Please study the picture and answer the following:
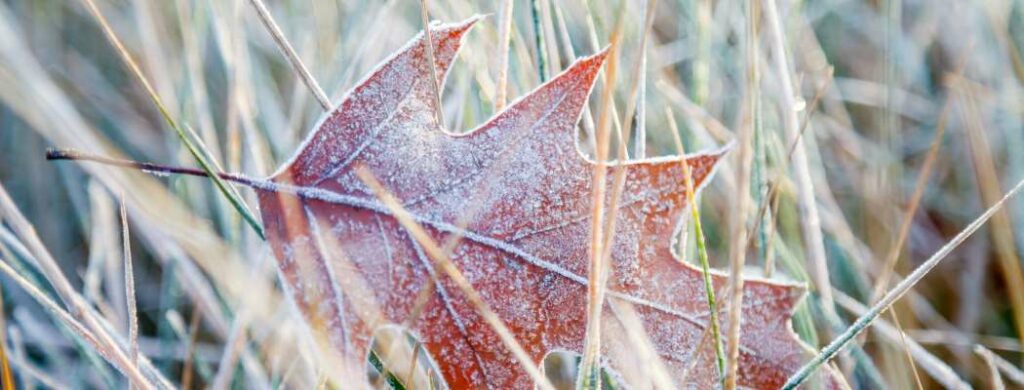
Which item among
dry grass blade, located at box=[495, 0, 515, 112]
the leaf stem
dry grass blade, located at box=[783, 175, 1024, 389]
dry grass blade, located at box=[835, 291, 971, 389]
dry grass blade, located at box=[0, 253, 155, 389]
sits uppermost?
dry grass blade, located at box=[495, 0, 515, 112]

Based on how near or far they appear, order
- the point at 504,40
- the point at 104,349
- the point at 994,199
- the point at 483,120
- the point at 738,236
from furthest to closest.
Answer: the point at 994,199 → the point at 483,120 → the point at 504,40 → the point at 104,349 → the point at 738,236

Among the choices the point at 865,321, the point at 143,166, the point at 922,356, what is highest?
the point at 143,166

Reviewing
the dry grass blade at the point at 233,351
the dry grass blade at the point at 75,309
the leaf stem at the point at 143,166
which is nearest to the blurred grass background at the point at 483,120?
the dry grass blade at the point at 233,351

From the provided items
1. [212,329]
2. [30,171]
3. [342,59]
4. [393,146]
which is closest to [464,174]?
[393,146]

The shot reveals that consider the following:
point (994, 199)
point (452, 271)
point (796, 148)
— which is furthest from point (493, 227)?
point (994, 199)

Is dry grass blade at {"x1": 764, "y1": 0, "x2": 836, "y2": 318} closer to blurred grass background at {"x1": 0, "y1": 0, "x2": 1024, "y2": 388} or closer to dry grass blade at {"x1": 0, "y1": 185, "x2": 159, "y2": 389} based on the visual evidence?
blurred grass background at {"x1": 0, "y1": 0, "x2": 1024, "y2": 388}

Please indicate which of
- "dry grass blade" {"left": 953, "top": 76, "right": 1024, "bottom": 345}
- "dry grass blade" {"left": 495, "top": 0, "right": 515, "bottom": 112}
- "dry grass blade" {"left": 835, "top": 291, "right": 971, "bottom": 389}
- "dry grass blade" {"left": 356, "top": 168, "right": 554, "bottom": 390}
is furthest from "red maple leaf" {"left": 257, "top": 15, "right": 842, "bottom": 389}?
"dry grass blade" {"left": 953, "top": 76, "right": 1024, "bottom": 345}

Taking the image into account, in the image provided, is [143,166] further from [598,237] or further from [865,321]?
[865,321]
